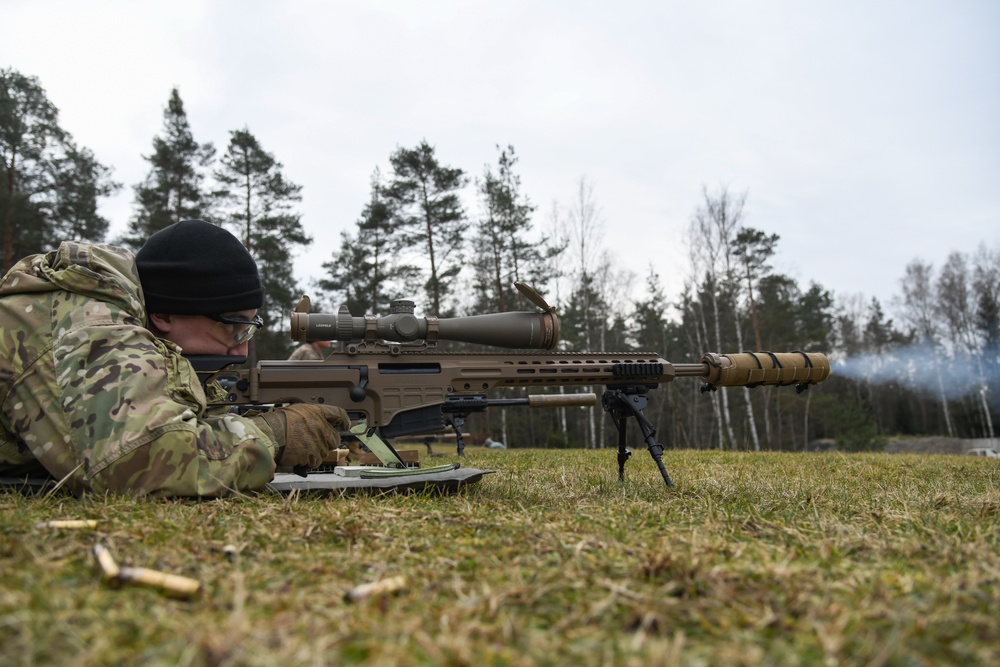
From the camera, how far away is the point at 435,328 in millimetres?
4328

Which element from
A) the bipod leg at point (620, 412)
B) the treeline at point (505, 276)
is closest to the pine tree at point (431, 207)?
the treeline at point (505, 276)

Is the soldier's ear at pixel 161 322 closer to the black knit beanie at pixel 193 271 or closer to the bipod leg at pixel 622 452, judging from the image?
the black knit beanie at pixel 193 271

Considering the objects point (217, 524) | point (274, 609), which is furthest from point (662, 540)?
point (217, 524)

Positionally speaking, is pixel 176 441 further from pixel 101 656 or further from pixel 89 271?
pixel 101 656

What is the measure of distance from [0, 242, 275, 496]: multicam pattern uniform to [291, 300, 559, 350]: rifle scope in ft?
4.02

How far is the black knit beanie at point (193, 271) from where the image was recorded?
3.42 metres

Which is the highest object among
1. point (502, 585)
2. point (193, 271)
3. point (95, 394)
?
point (193, 271)

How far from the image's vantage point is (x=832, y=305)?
50.5 m

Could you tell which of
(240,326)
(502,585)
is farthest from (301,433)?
(502,585)

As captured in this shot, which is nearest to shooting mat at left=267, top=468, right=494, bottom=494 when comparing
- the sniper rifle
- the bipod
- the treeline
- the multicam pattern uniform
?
the multicam pattern uniform

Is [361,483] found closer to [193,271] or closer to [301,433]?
[301,433]

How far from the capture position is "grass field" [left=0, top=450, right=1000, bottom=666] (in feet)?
3.83

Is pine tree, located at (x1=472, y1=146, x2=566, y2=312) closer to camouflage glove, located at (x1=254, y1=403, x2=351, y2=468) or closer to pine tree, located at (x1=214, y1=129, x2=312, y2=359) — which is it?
pine tree, located at (x1=214, y1=129, x2=312, y2=359)

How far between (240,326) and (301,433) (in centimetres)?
84
